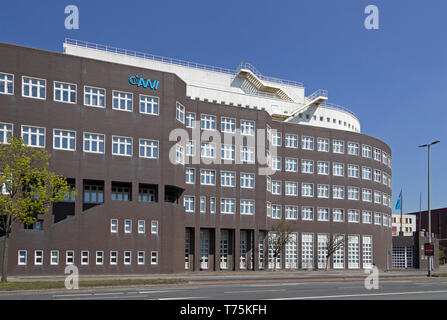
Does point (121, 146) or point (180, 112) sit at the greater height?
point (180, 112)

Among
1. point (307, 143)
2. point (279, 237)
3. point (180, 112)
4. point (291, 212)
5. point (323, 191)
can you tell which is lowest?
point (279, 237)

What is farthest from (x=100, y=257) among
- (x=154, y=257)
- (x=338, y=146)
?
(x=338, y=146)

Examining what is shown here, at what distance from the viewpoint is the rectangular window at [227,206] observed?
6072cm

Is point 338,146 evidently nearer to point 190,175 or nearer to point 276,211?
point 276,211

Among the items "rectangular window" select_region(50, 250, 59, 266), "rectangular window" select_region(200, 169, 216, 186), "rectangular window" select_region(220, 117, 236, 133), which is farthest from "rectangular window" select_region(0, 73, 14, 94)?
"rectangular window" select_region(220, 117, 236, 133)

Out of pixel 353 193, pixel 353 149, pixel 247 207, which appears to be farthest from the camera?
pixel 353 149

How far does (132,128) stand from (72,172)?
6.58 meters

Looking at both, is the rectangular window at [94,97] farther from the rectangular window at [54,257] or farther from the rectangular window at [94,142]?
the rectangular window at [54,257]

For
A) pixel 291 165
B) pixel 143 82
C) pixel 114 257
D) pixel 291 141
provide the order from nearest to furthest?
pixel 114 257 < pixel 143 82 < pixel 291 165 < pixel 291 141

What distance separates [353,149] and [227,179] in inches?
872

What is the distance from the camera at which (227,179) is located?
6109 centimetres

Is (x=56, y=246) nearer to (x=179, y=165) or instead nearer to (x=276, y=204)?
(x=179, y=165)

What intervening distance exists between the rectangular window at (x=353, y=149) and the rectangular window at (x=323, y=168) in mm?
4474

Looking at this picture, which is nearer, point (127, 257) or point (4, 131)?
point (4, 131)
